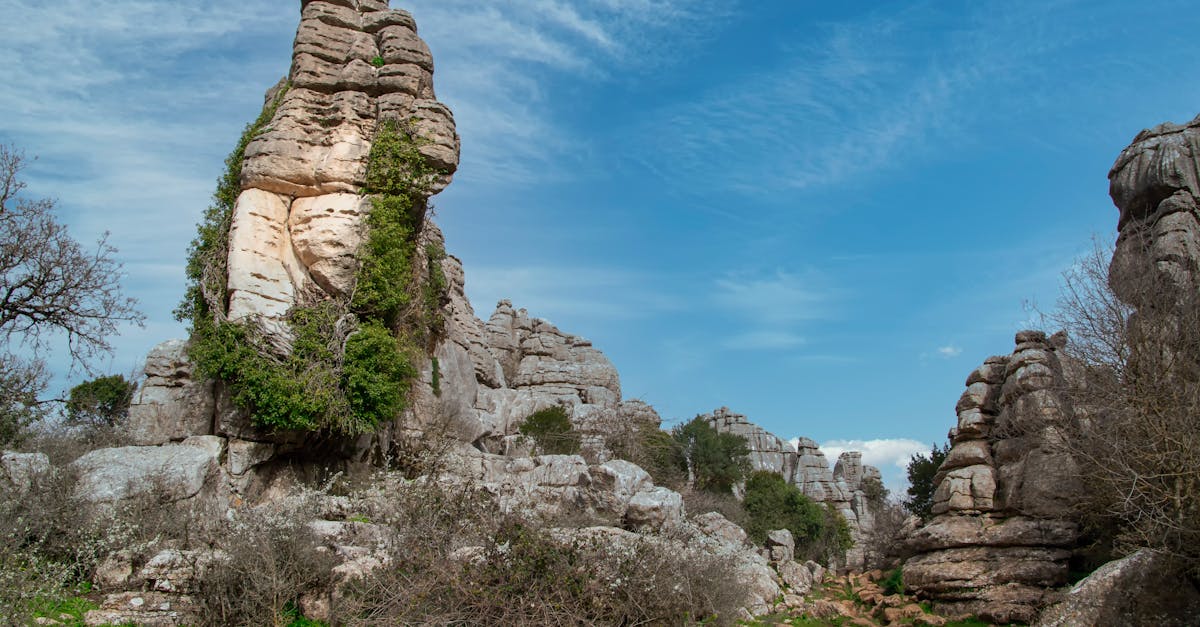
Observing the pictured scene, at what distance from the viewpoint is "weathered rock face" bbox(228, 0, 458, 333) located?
17.1 meters

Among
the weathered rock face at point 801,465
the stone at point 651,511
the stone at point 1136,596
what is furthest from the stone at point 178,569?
the weathered rock face at point 801,465

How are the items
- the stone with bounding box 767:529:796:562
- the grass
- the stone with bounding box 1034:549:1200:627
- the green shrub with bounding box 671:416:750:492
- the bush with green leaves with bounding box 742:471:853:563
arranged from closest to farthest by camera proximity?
the grass
the stone with bounding box 1034:549:1200:627
the stone with bounding box 767:529:796:562
the bush with green leaves with bounding box 742:471:853:563
the green shrub with bounding box 671:416:750:492

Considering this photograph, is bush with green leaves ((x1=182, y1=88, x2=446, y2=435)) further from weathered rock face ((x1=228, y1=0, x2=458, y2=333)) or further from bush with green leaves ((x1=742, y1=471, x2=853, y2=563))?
bush with green leaves ((x1=742, y1=471, x2=853, y2=563))

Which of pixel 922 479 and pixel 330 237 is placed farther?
pixel 922 479

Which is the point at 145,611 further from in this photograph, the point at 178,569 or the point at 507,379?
the point at 507,379

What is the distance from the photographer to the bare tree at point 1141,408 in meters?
13.3

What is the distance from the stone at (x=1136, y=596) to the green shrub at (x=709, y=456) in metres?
18.9

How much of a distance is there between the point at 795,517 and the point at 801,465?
14.7m

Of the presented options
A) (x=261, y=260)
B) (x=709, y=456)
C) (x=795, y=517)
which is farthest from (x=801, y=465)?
(x=261, y=260)

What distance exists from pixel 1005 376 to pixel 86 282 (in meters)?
20.7

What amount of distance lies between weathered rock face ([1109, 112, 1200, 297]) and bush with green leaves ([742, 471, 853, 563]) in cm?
1612

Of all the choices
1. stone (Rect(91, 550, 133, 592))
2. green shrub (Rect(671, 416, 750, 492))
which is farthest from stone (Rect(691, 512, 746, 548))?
green shrub (Rect(671, 416, 750, 492))

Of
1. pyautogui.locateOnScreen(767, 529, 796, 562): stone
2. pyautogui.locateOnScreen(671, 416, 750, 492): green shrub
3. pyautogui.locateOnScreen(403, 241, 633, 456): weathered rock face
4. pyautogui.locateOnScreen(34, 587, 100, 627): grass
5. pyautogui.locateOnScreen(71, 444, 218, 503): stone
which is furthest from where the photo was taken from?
pyautogui.locateOnScreen(671, 416, 750, 492): green shrub

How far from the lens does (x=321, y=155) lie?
18047mm
